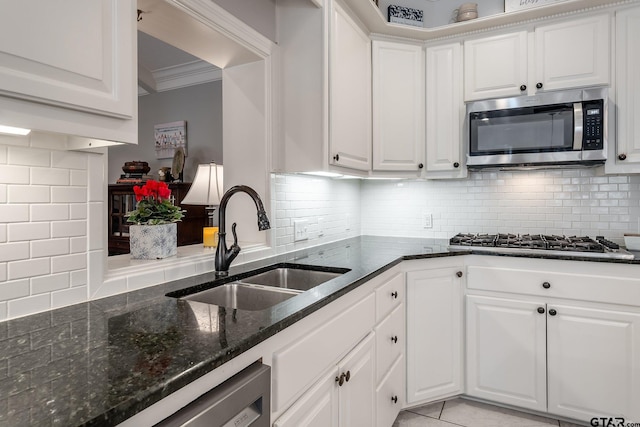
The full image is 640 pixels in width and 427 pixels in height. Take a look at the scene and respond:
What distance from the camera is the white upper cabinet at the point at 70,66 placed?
0.72 meters

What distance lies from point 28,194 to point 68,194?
100 mm

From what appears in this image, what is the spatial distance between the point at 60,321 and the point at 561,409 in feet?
7.89

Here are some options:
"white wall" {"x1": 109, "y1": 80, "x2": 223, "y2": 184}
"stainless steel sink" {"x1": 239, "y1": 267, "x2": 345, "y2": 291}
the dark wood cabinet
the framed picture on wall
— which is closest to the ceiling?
"white wall" {"x1": 109, "y1": 80, "x2": 223, "y2": 184}

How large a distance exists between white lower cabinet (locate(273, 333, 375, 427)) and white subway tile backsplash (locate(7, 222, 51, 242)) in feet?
2.76

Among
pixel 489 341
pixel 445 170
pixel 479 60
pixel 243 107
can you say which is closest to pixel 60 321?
pixel 243 107

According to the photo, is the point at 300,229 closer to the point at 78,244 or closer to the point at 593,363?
the point at 78,244

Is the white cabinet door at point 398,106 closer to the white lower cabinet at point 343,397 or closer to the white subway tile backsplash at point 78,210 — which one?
the white lower cabinet at point 343,397

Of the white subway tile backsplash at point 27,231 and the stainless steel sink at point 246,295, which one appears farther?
the stainless steel sink at point 246,295

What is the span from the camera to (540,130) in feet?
7.40

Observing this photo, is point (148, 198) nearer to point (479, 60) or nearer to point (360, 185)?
point (360, 185)

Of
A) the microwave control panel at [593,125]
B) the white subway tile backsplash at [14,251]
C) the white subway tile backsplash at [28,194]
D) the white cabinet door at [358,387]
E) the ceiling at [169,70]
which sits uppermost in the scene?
the ceiling at [169,70]

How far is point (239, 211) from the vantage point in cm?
203

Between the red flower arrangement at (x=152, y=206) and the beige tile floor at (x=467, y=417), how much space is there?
5.50ft

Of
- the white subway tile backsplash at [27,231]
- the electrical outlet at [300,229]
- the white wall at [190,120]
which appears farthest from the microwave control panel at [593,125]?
the white wall at [190,120]
